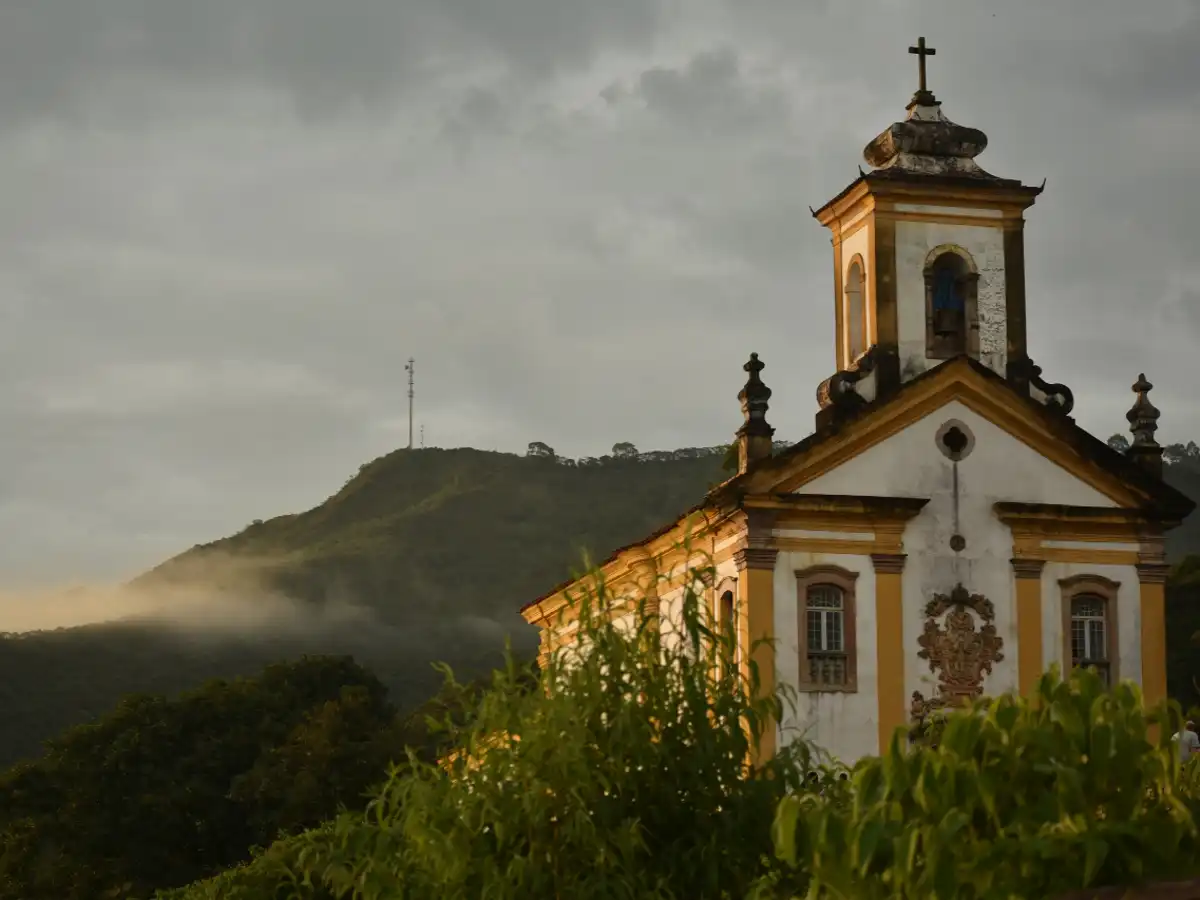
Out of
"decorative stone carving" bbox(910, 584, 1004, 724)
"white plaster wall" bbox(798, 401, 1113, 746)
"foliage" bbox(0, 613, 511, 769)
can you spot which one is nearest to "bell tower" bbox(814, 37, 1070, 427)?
"white plaster wall" bbox(798, 401, 1113, 746)

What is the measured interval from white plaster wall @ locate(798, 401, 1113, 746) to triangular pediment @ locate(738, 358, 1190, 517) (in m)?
0.05

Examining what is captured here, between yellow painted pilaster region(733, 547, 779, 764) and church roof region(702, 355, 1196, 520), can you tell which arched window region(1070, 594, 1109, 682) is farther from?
yellow painted pilaster region(733, 547, 779, 764)

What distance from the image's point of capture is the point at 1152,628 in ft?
123

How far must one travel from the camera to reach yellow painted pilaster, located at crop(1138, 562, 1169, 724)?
3731cm

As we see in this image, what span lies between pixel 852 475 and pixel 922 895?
70.5 ft

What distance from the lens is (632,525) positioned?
5974 inches

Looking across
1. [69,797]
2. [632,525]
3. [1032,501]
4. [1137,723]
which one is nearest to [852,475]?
[1032,501]

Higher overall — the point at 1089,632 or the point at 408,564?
the point at 408,564

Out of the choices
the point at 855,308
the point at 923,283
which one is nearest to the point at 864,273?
the point at 855,308

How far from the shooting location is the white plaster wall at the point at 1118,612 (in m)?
36.9

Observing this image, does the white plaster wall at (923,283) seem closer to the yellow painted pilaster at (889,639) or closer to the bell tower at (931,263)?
the bell tower at (931,263)

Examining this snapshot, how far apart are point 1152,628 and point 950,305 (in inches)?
228

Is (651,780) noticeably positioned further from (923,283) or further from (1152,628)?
(923,283)

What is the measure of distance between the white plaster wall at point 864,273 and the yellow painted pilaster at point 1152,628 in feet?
18.1
